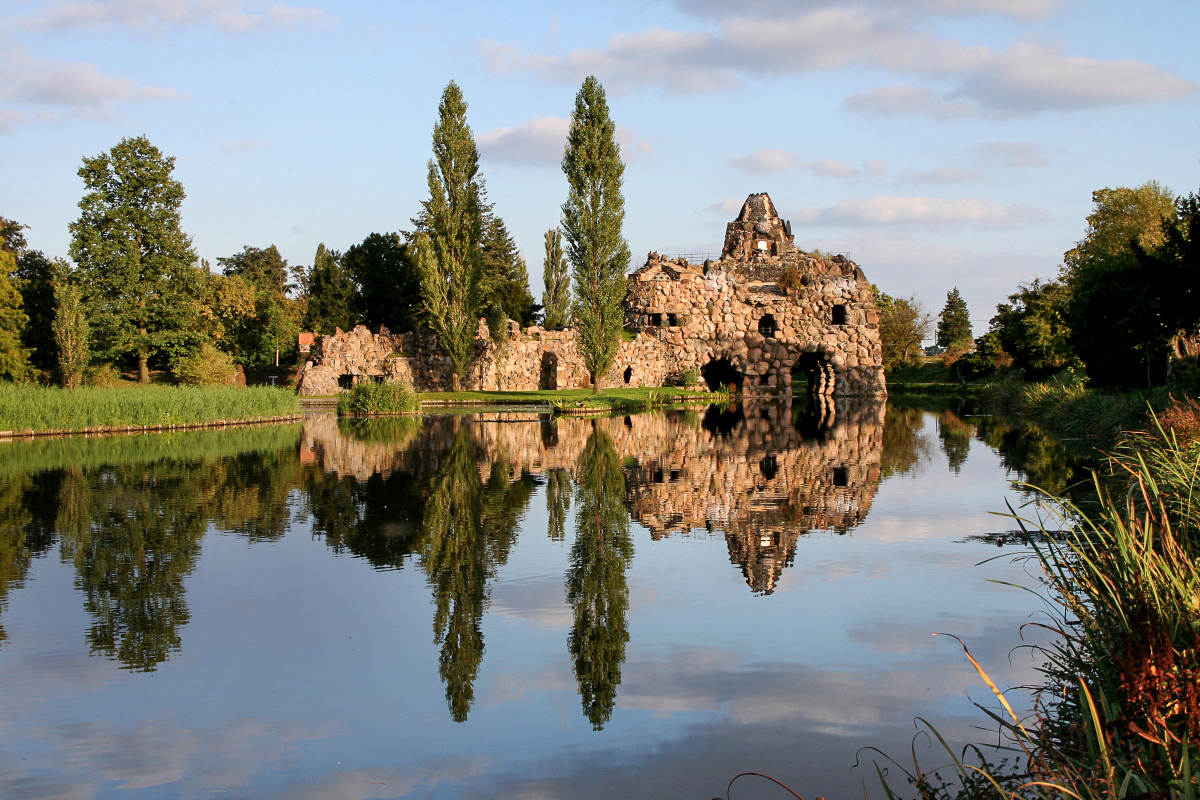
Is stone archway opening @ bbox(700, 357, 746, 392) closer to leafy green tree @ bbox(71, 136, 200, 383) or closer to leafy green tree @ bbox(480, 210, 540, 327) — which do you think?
leafy green tree @ bbox(480, 210, 540, 327)

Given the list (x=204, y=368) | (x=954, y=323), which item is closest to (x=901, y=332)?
(x=954, y=323)

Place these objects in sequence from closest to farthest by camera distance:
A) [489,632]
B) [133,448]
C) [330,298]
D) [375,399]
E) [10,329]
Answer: [489,632]
[133,448]
[375,399]
[10,329]
[330,298]

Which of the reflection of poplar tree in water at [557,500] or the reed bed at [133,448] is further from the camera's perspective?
the reed bed at [133,448]

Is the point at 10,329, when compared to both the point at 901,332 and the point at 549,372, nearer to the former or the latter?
the point at 549,372

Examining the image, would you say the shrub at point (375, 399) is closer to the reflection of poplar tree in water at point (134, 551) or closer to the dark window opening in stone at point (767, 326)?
the reflection of poplar tree in water at point (134, 551)

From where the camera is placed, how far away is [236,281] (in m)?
61.9

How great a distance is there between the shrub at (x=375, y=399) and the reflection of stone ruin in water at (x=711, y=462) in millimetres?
3001

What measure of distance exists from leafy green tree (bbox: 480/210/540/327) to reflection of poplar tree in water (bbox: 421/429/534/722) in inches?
1567

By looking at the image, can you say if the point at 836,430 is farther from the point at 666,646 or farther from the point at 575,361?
the point at 575,361

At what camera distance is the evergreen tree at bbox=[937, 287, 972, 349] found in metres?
80.0

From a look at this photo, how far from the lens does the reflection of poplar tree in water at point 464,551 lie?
671 cm

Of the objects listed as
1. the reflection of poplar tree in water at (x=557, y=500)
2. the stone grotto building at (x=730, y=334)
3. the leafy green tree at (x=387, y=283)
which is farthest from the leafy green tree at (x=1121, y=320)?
the leafy green tree at (x=387, y=283)

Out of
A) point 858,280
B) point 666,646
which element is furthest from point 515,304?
point 666,646

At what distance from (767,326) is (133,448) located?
1609 inches
